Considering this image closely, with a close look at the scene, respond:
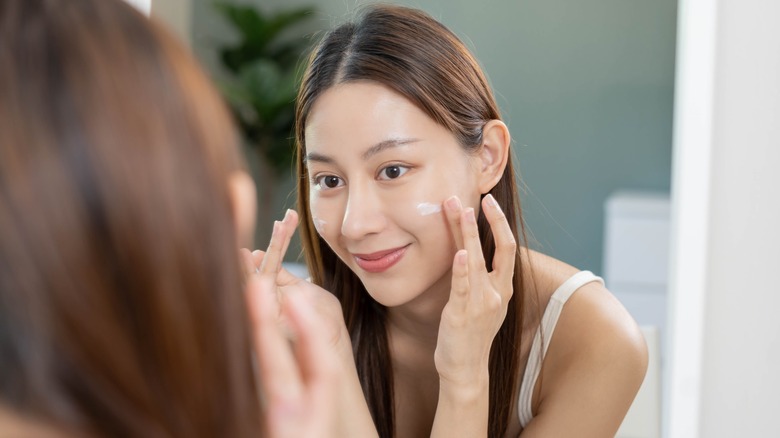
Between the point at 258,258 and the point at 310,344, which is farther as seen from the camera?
the point at 258,258

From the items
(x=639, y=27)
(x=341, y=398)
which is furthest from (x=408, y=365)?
(x=639, y=27)

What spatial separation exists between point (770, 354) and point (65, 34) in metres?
0.85

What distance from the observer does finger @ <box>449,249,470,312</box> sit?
0.78 m

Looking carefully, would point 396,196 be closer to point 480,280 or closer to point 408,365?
point 480,280

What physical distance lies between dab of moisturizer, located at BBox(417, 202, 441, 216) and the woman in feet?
1.65

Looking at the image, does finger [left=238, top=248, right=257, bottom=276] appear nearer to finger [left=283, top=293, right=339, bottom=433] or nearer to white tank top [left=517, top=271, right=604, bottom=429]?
white tank top [left=517, top=271, right=604, bottom=429]

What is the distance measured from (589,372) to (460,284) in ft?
0.65

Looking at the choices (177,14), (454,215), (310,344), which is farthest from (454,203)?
(177,14)

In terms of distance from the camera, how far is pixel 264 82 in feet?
7.35

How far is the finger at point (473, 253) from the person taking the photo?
80cm

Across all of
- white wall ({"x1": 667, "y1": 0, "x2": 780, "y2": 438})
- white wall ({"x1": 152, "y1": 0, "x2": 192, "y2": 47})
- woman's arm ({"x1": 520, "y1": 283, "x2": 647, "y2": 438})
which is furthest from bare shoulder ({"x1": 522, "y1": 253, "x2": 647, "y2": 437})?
white wall ({"x1": 152, "y1": 0, "x2": 192, "y2": 47})

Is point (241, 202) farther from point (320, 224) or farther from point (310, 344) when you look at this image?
point (320, 224)

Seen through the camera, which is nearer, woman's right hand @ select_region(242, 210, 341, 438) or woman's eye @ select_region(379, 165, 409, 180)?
woman's right hand @ select_region(242, 210, 341, 438)

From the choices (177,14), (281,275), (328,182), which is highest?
(177,14)
